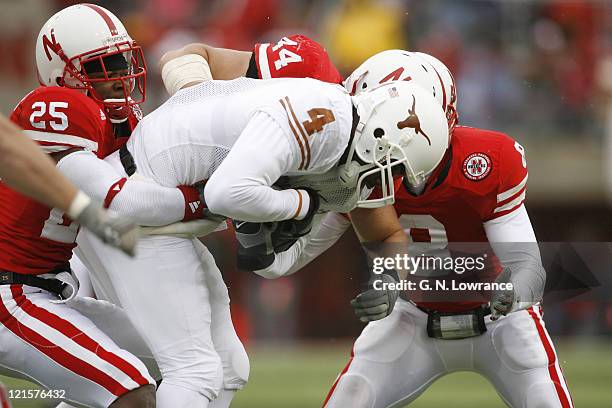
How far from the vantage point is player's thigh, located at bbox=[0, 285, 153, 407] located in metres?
3.59

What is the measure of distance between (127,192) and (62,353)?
0.54 m

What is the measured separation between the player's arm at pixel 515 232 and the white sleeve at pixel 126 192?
114 cm

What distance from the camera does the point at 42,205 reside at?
12.0 feet

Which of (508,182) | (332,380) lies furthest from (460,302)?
(332,380)

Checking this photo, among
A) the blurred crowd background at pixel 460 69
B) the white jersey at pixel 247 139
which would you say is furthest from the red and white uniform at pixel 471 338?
the blurred crowd background at pixel 460 69

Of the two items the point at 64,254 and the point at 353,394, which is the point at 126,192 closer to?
the point at 64,254

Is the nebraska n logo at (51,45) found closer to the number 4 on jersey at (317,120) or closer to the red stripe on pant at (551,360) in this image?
the number 4 on jersey at (317,120)

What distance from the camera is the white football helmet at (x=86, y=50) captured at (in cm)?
395

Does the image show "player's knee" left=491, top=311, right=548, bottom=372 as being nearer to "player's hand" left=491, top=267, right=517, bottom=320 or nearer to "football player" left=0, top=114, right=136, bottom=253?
"player's hand" left=491, top=267, right=517, bottom=320

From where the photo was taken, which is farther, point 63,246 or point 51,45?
point 51,45

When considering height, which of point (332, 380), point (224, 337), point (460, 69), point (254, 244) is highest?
point (254, 244)

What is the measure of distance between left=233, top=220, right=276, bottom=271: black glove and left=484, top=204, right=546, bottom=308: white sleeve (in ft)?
2.75

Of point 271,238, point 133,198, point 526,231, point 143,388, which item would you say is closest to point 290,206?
point 271,238

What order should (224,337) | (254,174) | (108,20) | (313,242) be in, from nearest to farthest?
1. (254,174)
2. (224,337)
3. (108,20)
4. (313,242)
